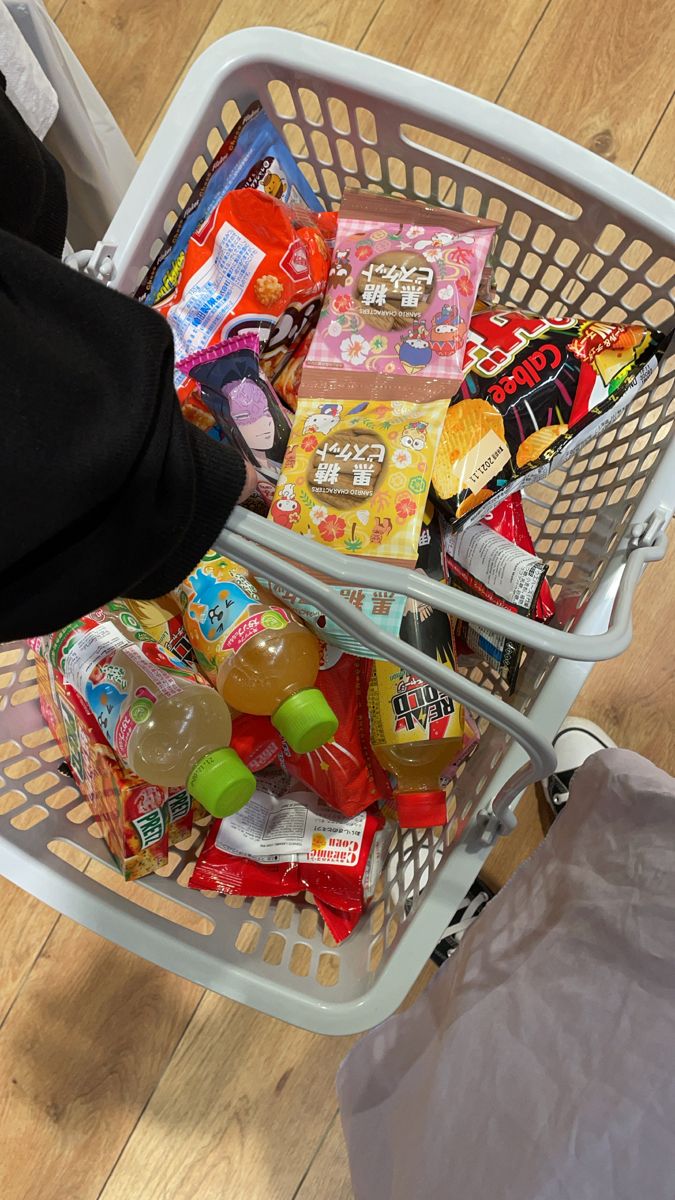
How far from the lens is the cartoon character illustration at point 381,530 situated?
0.61 meters

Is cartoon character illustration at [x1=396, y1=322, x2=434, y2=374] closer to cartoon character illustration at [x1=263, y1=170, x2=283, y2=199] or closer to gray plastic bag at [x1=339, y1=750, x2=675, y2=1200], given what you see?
cartoon character illustration at [x1=263, y1=170, x2=283, y2=199]

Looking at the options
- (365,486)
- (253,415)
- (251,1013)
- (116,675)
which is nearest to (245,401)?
(253,415)

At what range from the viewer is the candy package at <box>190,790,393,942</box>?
2.37 feet

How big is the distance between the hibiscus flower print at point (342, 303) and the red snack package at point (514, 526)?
20 cm

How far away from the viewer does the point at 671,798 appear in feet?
1.91

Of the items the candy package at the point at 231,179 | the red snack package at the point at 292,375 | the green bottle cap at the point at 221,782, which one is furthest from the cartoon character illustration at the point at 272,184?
the green bottle cap at the point at 221,782

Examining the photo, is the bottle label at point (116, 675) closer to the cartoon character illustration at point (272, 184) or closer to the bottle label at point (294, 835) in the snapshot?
the bottle label at point (294, 835)

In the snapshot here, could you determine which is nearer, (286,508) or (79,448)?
(79,448)

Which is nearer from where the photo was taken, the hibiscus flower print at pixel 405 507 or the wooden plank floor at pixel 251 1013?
the hibiscus flower print at pixel 405 507

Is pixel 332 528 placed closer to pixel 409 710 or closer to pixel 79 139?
pixel 409 710

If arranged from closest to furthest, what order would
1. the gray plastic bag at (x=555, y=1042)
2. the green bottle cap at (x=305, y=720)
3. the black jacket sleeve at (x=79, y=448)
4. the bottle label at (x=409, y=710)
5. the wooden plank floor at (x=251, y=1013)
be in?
the black jacket sleeve at (x=79, y=448) < the gray plastic bag at (x=555, y=1042) < the green bottle cap at (x=305, y=720) < the bottle label at (x=409, y=710) < the wooden plank floor at (x=251, y=1013)

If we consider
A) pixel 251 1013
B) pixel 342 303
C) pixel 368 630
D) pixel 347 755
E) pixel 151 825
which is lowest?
pixel 251 1013

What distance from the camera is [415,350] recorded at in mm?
657

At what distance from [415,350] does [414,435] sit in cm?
8
